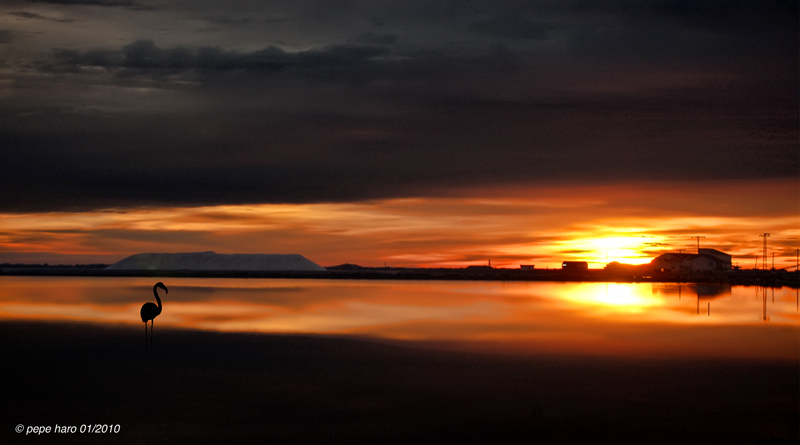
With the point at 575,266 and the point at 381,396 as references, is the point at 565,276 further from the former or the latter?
the point at 381,396

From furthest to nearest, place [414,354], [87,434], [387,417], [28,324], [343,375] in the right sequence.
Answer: [28,324]
[414,354]
[343,375]
[387,417]
[87,434]

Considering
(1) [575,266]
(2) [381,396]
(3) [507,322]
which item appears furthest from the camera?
(1) [575,266]

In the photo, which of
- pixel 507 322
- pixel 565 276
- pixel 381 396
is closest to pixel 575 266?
pixel 565 276

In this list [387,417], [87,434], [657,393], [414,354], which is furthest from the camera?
[414,354]

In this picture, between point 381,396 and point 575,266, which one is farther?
point 575,266

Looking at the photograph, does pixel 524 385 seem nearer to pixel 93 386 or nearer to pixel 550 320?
pixel 93 386

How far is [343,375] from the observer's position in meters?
15.6

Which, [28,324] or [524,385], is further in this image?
[28,324]

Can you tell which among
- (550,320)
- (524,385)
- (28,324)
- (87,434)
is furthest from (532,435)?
(28,324)

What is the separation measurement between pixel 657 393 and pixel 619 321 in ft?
51.0

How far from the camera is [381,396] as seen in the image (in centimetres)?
1341

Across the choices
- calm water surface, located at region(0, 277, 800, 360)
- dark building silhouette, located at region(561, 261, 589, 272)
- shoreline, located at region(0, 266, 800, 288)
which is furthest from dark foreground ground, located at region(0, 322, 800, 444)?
dark building silhouette, located at region(561, 261, 589, 272)

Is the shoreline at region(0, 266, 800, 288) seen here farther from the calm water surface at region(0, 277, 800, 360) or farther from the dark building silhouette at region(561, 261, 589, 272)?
the calm water surface at region(0, 277, 800, 360)

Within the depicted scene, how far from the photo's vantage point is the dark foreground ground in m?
10.9
